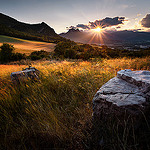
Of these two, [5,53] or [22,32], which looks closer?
[5,53]

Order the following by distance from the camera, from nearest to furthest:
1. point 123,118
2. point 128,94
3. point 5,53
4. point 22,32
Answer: point 123,118
point 128,94
point 5,53
point 22,32

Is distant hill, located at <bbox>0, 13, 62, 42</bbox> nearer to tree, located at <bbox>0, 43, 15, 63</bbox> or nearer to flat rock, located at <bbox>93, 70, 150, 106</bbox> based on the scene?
tree, located at <bbox>0, 43, 15, 63</bbox>

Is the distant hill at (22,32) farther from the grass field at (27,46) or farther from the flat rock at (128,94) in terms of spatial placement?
the flat rock at (128,94)

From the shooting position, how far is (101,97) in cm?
133

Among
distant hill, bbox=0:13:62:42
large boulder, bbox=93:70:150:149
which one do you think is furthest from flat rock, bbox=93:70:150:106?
distant hill, bbox=0:13:62:42

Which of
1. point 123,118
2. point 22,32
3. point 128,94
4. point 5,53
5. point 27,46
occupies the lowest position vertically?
point 123,118

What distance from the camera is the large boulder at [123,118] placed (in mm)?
965

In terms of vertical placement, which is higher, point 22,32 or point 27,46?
point 22,32

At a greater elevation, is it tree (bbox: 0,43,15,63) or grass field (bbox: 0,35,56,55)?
grass field (bbox: 0,35,56,55)

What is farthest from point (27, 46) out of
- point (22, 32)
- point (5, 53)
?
point (22, 32)

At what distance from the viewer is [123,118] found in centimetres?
112

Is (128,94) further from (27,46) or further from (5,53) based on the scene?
(27,46)

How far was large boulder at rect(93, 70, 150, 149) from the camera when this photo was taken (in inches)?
38.0

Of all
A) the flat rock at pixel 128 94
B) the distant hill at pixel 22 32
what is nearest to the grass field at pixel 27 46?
the distant hill at pixel 22 32
